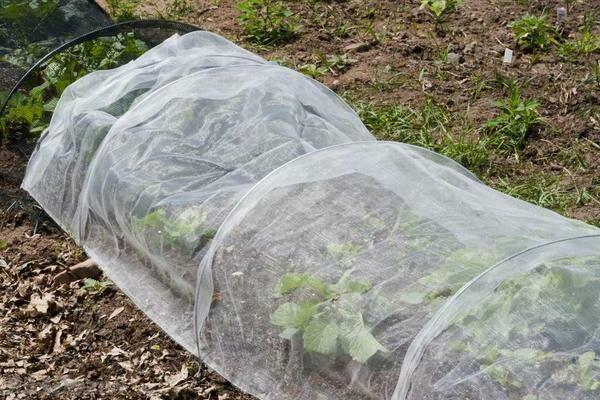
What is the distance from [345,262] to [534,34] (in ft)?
11.6

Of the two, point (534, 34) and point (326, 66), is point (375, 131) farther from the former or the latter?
point (534, 34)

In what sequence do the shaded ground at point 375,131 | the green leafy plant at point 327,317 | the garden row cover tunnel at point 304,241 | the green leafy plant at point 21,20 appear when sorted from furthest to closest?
the green leafy plant at point 21,20
the shaded ground at point 375,131
the green leafy plant at point 327,317
the garden row cover tunnel at point 304,241

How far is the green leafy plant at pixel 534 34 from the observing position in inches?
263

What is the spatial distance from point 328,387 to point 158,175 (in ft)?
4.74

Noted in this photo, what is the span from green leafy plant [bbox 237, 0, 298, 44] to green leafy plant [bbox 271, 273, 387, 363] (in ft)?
12.5

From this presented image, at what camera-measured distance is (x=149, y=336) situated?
4754 mm

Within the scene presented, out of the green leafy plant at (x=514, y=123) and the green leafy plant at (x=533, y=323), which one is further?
the green leafy plant at (x=514, y=123)

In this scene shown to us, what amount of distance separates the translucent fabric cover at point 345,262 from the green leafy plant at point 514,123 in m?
1.60

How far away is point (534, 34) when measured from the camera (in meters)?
6.71

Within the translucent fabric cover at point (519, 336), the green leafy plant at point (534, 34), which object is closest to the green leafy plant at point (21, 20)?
the green leafy plant at point (534, 34)

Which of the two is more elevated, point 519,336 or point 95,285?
point 519,336

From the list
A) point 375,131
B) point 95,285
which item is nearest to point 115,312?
point 95,285

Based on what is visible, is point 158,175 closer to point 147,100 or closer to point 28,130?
point 147,100

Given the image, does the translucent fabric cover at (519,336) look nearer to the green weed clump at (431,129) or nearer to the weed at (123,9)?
the green weed clump at (431,129)
